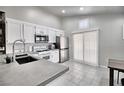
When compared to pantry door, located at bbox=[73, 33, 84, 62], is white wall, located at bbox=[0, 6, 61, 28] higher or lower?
higher

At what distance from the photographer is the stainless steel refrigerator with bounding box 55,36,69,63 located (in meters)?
4.84

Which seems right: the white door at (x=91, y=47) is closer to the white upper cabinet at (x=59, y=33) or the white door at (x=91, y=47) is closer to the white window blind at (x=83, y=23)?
the white window blind at (x=83, y=23)

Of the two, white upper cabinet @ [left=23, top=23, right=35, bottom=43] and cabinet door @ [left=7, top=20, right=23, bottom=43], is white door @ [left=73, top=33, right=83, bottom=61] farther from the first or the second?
cabinet door @ [left=7, top=20, right=23, bottom=43]

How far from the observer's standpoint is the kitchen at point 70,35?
3.14 meters

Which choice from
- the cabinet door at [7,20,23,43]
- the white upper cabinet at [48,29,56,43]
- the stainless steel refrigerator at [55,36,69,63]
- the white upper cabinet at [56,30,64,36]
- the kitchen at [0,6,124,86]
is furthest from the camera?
the white upper cabinet at [56,30,64,36]

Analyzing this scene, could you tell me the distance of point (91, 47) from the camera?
4.34m

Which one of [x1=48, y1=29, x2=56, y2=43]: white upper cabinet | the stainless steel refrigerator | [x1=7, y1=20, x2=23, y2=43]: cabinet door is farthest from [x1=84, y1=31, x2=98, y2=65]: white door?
[x1=7, y1=20, x2=23, y2=43]: cabinet door

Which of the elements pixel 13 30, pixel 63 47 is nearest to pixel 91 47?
pixel 63 47

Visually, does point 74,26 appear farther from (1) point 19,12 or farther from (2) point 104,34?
(1) point 19,12

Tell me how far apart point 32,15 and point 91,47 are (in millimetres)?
3002

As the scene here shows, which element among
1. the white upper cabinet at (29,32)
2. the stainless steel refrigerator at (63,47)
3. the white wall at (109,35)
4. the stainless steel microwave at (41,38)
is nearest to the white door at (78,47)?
the stainless steel refrigerator at (63,47)

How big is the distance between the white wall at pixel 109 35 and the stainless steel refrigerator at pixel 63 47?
1437 mm
